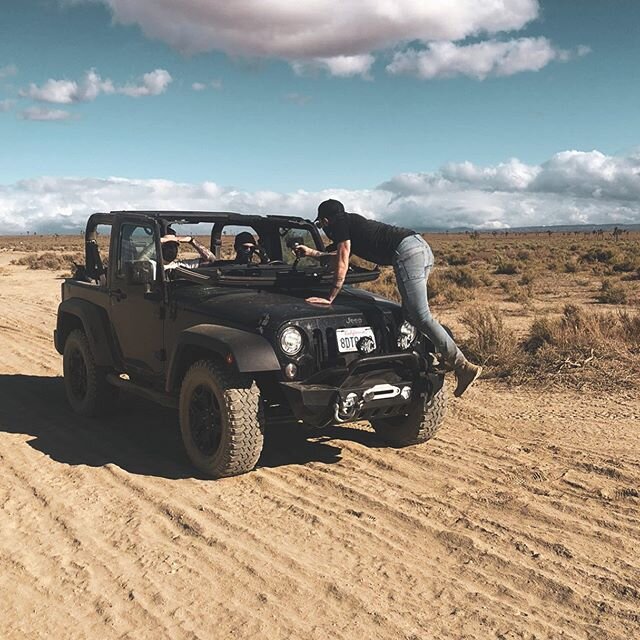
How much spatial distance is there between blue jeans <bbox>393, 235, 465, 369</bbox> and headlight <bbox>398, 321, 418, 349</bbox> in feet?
0.24

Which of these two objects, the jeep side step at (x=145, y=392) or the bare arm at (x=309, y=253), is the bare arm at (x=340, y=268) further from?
the jeep side step at (x=145, y=392)

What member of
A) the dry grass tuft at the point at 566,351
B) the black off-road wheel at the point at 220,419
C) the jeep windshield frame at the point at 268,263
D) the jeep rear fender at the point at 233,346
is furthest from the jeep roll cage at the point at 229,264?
the dry grass tuft at the point at 566,351

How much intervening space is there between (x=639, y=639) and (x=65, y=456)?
14.8ft

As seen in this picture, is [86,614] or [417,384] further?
[417,384]

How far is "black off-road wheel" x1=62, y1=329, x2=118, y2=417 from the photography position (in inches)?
274

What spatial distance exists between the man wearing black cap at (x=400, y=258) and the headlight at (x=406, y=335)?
0.08 metres

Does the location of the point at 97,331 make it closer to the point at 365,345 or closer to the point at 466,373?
the point at 365,345

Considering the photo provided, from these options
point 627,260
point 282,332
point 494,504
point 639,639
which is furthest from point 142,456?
point 627,260

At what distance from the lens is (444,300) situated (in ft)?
58.6

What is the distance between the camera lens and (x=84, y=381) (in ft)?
23.9

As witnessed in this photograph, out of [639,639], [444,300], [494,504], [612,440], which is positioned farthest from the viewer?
[444,300]

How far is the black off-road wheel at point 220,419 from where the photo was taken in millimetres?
5074

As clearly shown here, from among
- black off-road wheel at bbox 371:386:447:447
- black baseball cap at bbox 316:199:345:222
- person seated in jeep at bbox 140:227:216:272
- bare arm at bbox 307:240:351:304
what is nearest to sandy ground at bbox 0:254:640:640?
black off-road wheel at bbox 371:386:447:447

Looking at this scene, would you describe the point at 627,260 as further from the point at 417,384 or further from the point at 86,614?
the point at 86,614
